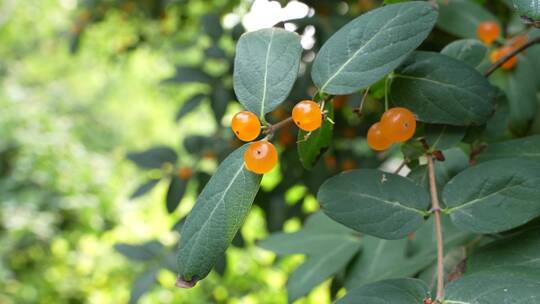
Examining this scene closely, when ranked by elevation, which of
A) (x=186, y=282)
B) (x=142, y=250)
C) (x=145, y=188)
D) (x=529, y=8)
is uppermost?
(x=529, y=8)

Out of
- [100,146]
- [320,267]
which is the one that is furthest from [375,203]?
[100,146]

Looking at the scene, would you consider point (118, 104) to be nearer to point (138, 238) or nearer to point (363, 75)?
point (138, 238)

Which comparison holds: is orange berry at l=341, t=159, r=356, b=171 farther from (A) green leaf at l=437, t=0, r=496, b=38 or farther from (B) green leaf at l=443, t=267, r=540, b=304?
(B) green leaf at l=443, t=267, r=540, b=304

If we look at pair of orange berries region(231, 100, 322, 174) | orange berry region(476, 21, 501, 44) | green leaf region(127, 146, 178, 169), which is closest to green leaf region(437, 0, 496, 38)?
orange berry region(476, 21, 501, 44)

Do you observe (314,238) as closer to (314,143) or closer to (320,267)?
(320,267)

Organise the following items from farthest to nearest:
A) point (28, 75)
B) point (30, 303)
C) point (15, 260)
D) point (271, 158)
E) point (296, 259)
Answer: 1. point (28, 75)
2. point (15, 260)
3. point (30, 303)
4. point (296, 259)
5. point (271, 158)

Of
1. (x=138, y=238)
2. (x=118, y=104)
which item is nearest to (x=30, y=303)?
(x=138, y=238)
